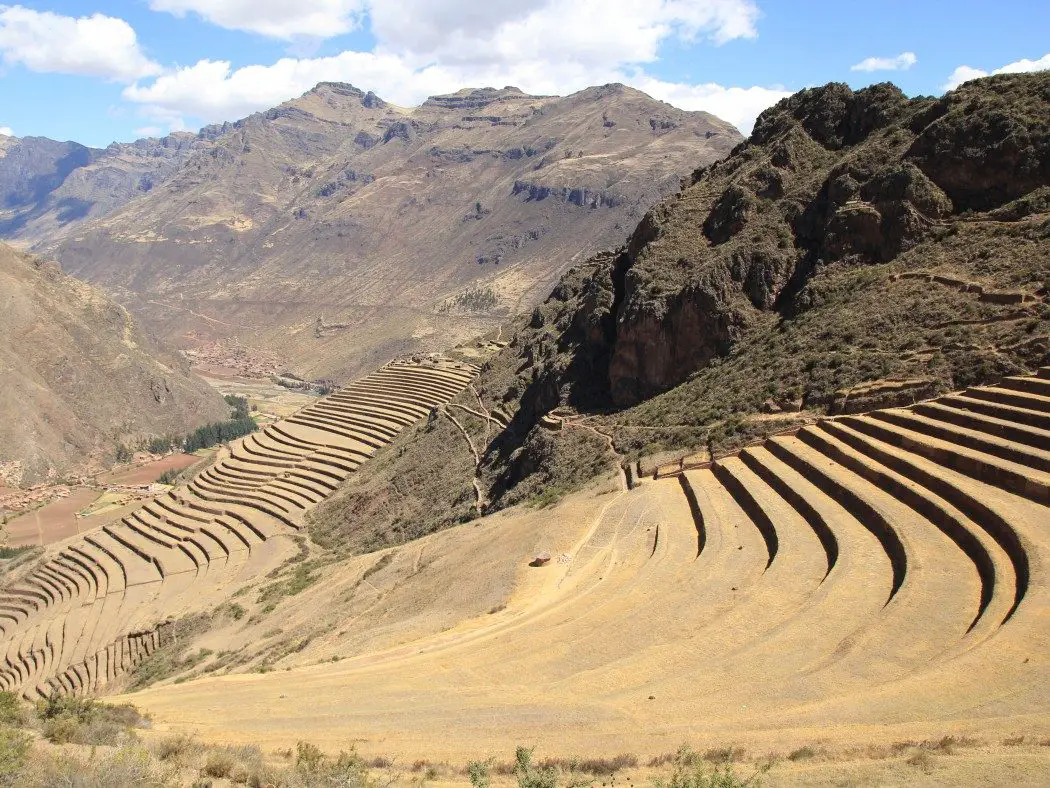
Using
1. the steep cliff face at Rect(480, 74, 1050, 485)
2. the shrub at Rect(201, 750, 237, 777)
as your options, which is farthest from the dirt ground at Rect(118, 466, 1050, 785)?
the steep cliff face at Rect(480, 74, 1050, 485)

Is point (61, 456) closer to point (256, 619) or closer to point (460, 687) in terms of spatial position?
point (256, 619)

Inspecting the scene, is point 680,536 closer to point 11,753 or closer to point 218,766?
point 218,766

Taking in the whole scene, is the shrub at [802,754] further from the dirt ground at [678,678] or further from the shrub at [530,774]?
the shrub at [530,774]

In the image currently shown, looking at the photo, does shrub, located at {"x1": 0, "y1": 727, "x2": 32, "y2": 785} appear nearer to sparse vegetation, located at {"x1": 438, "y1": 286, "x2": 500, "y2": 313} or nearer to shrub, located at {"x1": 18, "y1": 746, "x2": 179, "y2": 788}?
shrub, located at {"x1": 18, "y1": 746, "x2": 179, "y2": 788}

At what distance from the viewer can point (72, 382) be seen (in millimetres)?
100188

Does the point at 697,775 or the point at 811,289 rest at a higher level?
the point at 811,289

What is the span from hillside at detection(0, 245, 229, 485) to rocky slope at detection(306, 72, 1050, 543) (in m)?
61.1

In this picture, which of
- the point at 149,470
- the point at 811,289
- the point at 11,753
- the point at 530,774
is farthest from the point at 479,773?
the point at 149,470

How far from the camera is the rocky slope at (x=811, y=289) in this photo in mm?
24938

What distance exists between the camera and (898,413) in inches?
879

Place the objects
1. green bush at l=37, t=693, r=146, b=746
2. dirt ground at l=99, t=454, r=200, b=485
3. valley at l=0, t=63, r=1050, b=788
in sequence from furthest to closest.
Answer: dirt ground at l=99, t=454, r=200, b=485, valley at l=0, t=63, r=1050, b=788, green bush at l=37, t=693, r=146, b=746

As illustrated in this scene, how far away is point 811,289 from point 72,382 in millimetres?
98913

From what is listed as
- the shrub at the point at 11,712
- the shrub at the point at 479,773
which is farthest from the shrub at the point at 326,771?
the shrub at the point at 11,712

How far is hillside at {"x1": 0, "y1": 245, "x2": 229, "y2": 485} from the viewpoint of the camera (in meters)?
86.9
